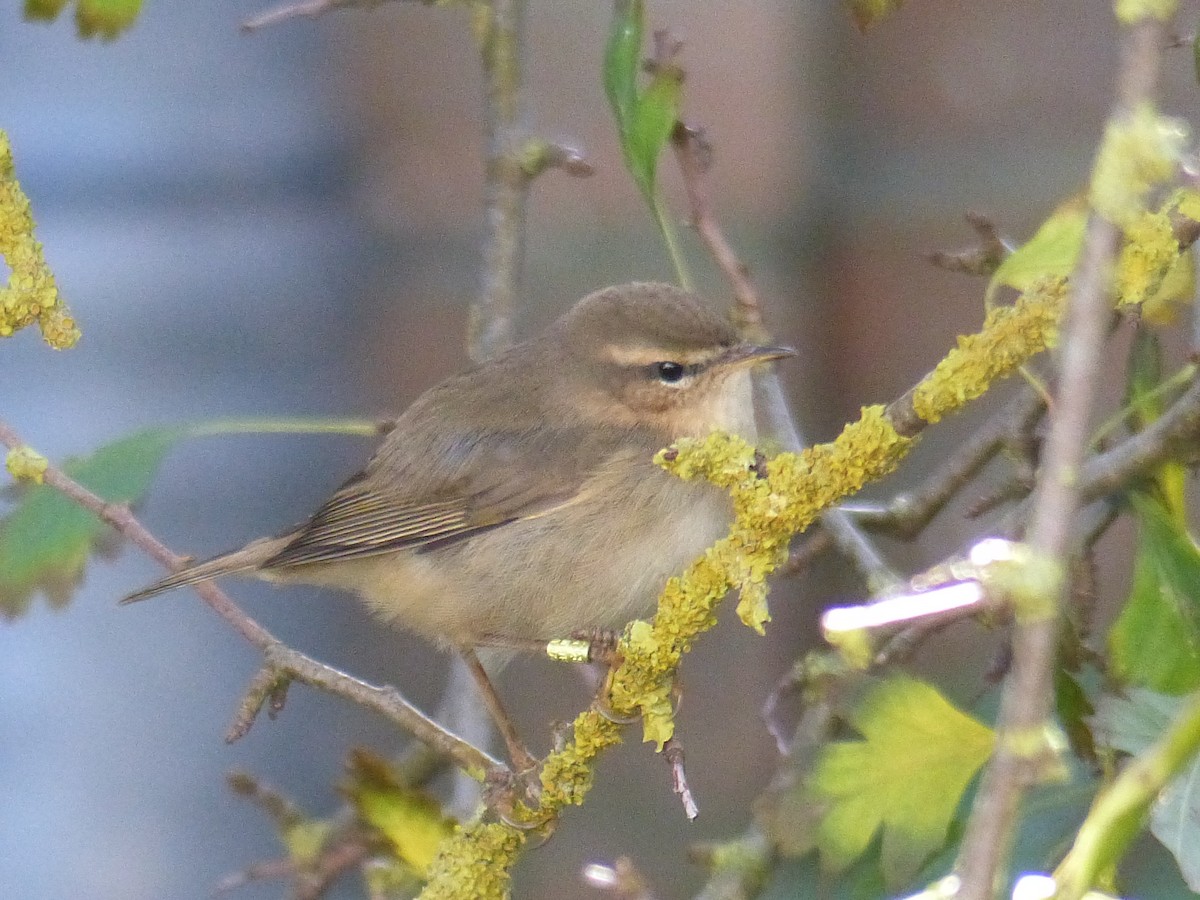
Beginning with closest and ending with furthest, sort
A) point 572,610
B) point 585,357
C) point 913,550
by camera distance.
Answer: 1. point 572,610
2. point 585,357
3. point 913,550

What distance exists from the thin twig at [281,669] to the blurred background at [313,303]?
146cm

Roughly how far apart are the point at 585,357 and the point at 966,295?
80 centimetres

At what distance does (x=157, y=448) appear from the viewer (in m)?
1.56

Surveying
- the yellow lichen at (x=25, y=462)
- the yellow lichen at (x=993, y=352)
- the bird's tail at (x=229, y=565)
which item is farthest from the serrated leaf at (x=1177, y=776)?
the bird's tail at (x=229, y=565)

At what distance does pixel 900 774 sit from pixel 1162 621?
22 cm

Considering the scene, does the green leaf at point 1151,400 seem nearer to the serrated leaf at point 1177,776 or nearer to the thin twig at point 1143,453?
the thin twig at point 1143,453

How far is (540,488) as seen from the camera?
194cm

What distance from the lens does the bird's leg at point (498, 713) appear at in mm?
1773

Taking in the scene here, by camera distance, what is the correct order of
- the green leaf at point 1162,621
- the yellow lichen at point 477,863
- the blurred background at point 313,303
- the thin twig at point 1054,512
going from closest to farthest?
the thin twig at point 1054,512 → the green leaf at point 1162,621 → the yellow lichen at point 477,863 → the blurred background at point 313,303

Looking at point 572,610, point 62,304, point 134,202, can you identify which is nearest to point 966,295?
point 572,610

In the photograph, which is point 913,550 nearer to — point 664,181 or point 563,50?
point 664,181

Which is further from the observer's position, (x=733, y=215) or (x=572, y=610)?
(x=733, y=215)

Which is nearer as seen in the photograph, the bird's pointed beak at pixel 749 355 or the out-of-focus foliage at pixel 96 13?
the out-of-focus foliage at pixel 96 13

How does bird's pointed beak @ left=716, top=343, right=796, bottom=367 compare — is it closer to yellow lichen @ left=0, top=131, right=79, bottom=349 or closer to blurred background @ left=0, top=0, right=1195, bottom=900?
blurred background @ left=0, top=0, right=1195, bottom=900
